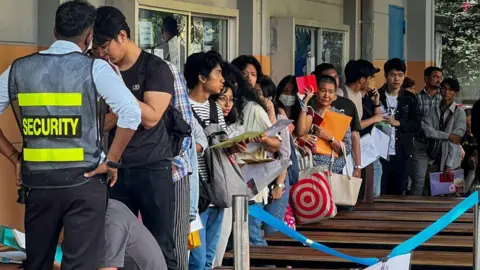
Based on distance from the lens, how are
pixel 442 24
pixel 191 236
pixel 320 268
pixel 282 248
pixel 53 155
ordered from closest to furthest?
pixel 53 155
pixel 191 236
pixel 320 268
pixel 282 248
pixel 442 24

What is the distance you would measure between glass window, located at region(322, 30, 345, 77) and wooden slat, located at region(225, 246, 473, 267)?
6983 mm

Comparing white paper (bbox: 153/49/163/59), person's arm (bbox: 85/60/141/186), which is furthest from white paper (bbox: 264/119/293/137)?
white paper (bbox: 153/49/163/59)

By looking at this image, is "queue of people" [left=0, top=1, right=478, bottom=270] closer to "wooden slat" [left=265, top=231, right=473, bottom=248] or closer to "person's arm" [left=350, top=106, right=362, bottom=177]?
"wooden slat" [left=265, top=231, right=473, bottom=248]

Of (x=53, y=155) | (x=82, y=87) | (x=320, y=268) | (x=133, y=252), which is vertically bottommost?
(x=320, y=268)

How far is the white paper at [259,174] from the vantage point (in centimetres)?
791

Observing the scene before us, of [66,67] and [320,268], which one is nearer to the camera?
[66,67]

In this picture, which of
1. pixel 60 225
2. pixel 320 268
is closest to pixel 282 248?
pixel 320 268

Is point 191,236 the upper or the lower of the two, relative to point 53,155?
lower

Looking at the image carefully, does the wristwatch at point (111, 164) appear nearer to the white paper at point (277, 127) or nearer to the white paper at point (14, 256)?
the white paper at point (14, 256)

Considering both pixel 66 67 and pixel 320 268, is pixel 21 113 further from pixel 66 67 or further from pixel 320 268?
pixel 320 268

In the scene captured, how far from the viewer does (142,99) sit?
18.9ft

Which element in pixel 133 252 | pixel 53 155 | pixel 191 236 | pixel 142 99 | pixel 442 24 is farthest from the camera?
pixel 442 24

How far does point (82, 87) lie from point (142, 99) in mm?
882

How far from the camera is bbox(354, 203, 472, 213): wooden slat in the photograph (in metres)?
11.4
